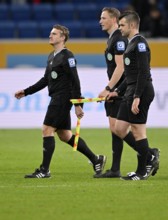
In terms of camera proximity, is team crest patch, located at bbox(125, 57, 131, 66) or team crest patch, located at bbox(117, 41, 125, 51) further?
team crest patch, located at bbox(117, 41, 125, 51)

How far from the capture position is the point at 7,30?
2389cm

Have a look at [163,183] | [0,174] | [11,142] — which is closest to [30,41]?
[11,142]

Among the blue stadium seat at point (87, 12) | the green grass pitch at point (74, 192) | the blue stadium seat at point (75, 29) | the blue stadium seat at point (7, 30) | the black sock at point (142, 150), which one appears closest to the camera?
the green grass pitch at point (74, 192)

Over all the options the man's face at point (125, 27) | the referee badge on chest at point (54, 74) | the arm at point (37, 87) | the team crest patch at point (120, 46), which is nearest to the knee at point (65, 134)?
the arm at point (37, 87)

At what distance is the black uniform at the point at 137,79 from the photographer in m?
10.8

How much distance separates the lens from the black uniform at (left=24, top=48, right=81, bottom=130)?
11602mm

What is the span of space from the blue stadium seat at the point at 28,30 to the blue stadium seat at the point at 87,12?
1450 millimetres

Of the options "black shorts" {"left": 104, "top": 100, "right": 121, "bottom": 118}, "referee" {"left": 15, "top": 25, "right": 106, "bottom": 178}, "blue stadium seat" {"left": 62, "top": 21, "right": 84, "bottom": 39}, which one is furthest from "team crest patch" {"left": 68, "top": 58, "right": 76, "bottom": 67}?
"blue stadium seat" {"left": 62, "top": 21, "right": 84, "bottom": 39}

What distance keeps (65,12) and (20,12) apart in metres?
1.25

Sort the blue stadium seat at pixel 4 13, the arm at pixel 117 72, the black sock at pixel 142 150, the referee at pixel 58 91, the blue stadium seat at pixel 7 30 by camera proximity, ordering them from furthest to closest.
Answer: the blue stadium seat at pixel 4 13
the blue stadium seat at pixel 7 30
the referee at pixel 58 91
the arm at pixel 117 72
the black sock at pixel 142 150

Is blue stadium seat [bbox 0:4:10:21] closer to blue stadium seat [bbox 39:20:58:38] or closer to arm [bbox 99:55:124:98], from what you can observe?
blue stadium seat [bbox 39:20:58:38]

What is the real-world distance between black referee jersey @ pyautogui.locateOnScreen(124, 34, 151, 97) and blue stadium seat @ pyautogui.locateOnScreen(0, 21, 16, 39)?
13.2 metres

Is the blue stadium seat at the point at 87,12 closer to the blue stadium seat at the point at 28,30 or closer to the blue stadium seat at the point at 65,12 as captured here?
the blue stadium seat at the point at 65,12

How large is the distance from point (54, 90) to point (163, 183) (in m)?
1.97
